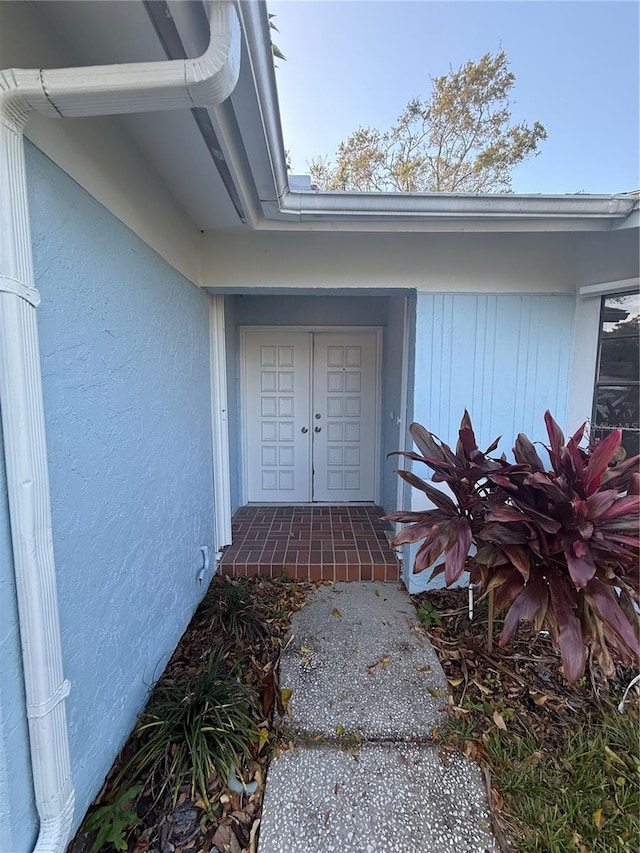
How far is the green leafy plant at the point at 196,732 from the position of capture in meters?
1.64

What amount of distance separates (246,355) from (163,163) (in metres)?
2.88

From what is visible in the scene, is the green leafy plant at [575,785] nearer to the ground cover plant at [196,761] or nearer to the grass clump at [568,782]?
the grass clump at [568,782]

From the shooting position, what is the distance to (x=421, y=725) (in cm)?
192

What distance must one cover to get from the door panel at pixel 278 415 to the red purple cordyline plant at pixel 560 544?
2.90 meters

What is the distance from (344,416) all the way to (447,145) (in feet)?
18.2

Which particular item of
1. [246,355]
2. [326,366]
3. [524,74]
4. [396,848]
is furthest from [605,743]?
[524,74]

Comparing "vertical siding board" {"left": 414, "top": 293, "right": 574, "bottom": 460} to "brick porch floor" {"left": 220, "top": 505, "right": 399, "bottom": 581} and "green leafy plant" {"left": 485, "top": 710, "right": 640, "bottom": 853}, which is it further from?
"green leafy plant" {"left": 485, "top": 710, "right": 640, "bottom": 853}

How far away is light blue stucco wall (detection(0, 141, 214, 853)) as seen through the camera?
4.22 ft

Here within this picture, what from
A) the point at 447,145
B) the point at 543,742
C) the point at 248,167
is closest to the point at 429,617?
the point at 543,742

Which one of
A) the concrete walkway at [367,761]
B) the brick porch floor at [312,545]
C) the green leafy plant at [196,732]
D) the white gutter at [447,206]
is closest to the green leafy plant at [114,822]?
the green leafy plant at [196,732]

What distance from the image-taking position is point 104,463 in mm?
1603

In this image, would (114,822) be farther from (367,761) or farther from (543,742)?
(543,742)

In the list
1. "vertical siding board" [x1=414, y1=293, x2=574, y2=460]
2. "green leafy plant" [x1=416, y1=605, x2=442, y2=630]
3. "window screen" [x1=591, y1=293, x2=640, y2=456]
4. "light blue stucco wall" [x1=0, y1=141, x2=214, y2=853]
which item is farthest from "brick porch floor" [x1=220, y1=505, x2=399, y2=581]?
"window screen" [x1=591, y1=293, x2=640, y2=456]

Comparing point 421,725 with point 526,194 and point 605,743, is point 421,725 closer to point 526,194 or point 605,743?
point 605,743
